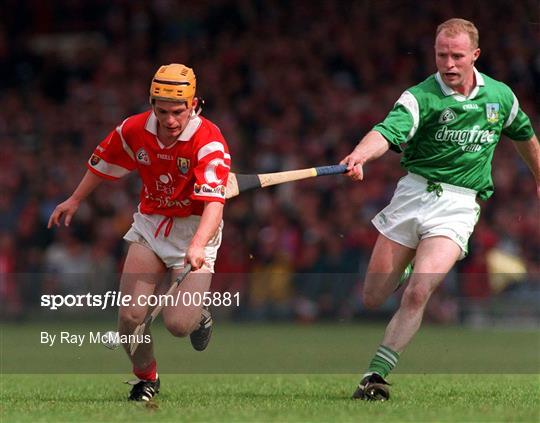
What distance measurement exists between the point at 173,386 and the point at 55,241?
8.68 meters

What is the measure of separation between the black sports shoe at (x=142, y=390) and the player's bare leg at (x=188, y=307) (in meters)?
0.42

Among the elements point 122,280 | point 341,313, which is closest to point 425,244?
point 122,280

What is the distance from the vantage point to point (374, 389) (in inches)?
314

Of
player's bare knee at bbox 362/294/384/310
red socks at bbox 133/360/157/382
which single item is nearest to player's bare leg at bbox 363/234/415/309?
player's bare knee at bbox 362/294/384/310

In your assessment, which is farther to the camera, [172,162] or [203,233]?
[172,162]

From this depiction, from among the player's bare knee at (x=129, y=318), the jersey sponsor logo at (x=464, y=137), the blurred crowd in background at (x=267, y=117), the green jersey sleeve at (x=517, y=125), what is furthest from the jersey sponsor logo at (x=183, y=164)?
the blurred crowd in background at (x=267, y=117)

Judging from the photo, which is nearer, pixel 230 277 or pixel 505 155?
pixel 230 277

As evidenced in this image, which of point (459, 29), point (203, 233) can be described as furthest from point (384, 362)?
point (459, 29)

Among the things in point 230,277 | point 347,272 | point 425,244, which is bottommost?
point 425,244

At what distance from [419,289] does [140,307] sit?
1.71 m

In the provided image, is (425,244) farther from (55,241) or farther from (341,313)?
(55,241)

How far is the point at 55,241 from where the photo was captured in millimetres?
17594

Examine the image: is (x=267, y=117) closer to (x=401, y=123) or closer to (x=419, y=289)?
(x=401, y=123)

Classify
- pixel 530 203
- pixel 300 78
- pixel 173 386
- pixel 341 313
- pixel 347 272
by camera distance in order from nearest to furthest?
pixel 173 386, pixel 341 313, pixel 347 272, pixel 530 203, pixel 300 78
